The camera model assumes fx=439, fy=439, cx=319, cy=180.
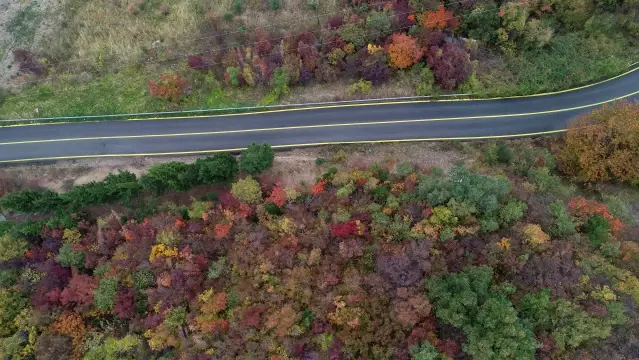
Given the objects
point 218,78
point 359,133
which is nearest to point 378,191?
point 359,133

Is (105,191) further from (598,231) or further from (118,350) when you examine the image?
(598,231)

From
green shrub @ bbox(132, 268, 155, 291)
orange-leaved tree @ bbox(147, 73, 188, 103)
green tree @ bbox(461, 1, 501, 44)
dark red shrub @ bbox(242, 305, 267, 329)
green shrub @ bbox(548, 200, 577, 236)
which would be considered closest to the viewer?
dark red shrub @ bbox(242, 305, 267, 329)

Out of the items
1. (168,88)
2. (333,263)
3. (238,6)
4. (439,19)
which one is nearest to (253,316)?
(333,263)

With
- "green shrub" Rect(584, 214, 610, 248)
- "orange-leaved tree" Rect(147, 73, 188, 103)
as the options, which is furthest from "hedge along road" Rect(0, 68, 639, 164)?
"green shrub" Rect(584, 214, 610, 248)

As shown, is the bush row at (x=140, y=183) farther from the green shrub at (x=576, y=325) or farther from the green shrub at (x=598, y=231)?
the green shrub at (x=598, y=231)

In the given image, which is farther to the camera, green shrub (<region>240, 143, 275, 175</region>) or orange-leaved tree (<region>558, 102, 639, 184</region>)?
green shrub (<region>240, 143, 275, 175</region>)

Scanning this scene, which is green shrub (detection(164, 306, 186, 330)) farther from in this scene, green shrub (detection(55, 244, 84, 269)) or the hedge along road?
the hedge along road
